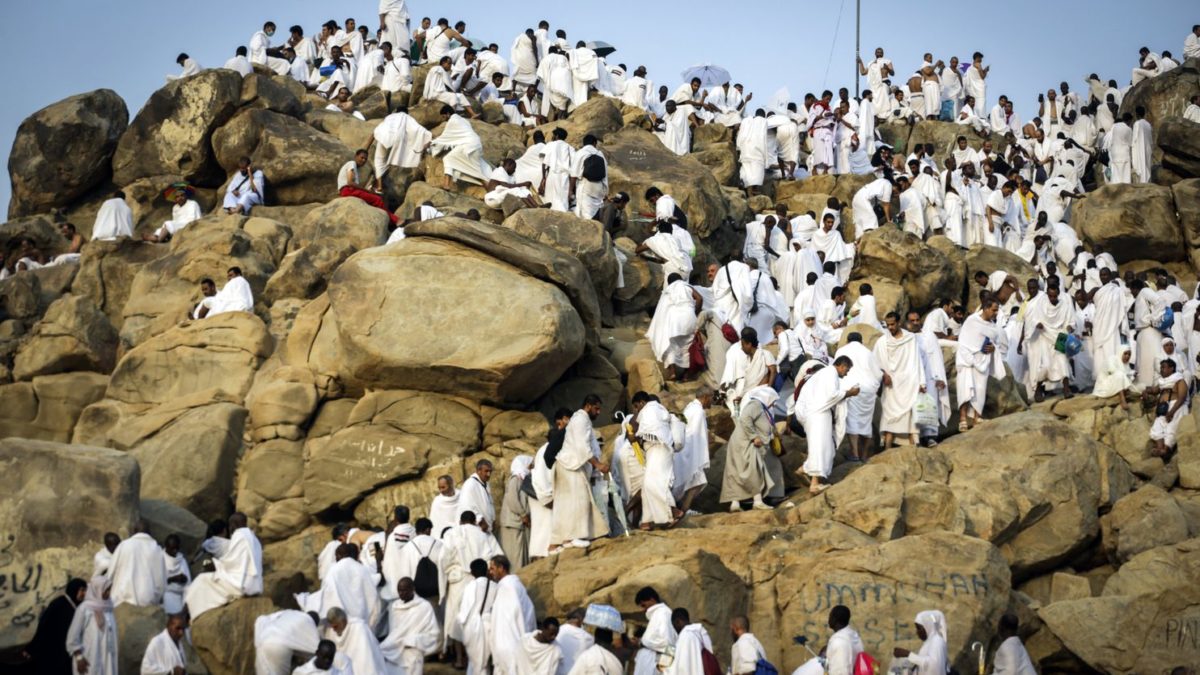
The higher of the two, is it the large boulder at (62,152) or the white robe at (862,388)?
the large boulder at (62,152)

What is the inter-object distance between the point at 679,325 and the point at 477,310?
298 centimetres

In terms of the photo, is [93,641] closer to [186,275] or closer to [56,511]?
[56,511]

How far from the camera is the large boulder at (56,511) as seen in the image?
53.6 ft

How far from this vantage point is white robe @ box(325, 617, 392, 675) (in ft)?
47.6

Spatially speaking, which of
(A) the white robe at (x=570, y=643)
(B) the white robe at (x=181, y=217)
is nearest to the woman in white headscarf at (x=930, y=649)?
(A) the white robe at (x=570, y=643)

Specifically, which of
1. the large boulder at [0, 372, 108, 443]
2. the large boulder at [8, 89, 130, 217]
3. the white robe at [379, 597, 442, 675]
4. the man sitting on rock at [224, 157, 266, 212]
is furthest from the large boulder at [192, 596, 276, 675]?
the large boulder at [8, 89, 130, 217]

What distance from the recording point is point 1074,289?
2506 centimetres

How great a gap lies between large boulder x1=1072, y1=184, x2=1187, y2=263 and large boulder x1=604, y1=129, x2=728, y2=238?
703 cm

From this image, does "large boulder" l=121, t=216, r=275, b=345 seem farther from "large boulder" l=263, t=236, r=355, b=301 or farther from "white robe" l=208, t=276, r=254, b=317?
"white robe" l=208, t=276, r=254, b=317

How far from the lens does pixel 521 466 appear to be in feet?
57.6

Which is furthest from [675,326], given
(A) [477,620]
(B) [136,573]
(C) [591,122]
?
(C) [591,122]

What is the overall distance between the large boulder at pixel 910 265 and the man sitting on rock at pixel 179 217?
35.1ft

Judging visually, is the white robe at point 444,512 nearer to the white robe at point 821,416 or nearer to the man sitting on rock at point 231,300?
the white robe at point 821,416

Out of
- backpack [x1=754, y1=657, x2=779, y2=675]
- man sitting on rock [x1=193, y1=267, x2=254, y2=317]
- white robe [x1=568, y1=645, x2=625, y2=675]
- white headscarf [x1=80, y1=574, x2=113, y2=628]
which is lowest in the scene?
backpack [x1=754, y1=657, x2=779, y2=675]
